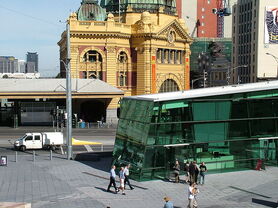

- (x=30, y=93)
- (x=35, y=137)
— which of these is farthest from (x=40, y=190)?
(x=30, y=93)

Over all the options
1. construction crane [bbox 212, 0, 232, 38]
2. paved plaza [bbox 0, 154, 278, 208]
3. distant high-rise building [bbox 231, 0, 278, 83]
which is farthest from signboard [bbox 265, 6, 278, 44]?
paved plaza [bbox 0, 154, 278, 208]

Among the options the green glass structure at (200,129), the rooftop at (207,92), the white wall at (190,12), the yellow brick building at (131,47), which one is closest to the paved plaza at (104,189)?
the green glass structure at (200,129)

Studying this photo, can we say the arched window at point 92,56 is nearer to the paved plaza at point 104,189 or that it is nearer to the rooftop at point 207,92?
the paved plaza at point 104,189

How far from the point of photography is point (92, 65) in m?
75.6

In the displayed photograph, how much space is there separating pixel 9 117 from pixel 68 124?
36.3m

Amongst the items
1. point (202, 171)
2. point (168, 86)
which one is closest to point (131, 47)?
point (168, 86)

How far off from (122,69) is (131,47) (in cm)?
386

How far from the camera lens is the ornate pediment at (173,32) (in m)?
78.9

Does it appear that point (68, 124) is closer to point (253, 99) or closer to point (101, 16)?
point (253, 99)

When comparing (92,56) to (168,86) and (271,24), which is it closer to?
(168,86)

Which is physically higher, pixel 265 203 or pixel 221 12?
pixel 221 12

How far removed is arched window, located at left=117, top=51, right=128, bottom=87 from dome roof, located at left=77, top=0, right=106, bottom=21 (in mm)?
8679

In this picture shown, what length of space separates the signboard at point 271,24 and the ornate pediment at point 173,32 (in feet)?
171

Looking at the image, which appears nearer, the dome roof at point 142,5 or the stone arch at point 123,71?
the stone arch at point 123,71
